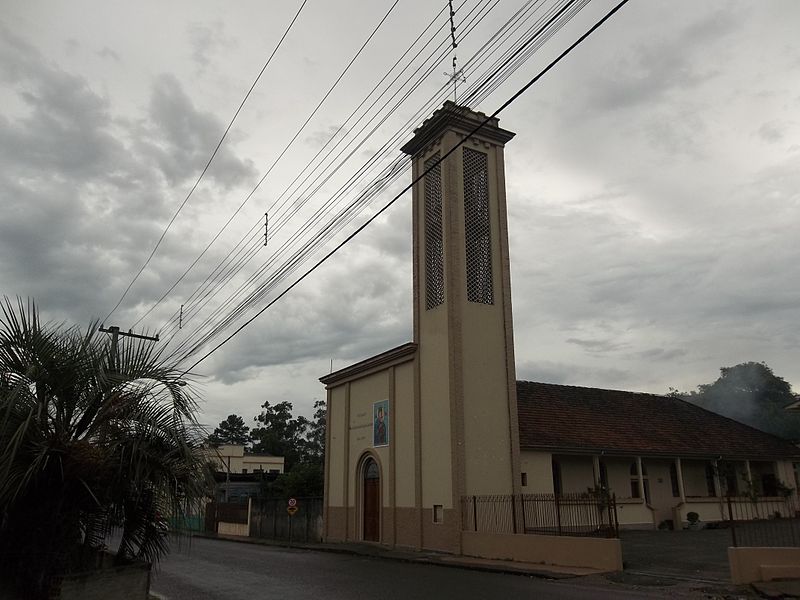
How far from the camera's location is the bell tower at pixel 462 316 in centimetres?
2175

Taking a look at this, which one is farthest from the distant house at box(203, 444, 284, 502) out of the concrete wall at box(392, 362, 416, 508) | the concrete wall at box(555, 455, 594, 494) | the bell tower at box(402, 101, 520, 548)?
the concrete wall at box(555, 455, 594, 494)

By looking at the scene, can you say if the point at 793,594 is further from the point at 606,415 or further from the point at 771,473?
the point at 771,473

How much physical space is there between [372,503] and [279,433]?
6419 cm

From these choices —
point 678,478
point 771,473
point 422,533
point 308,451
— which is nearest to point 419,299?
point 422,533

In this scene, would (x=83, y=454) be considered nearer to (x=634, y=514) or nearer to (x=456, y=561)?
(x=456, y=561)

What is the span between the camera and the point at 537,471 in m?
24.6

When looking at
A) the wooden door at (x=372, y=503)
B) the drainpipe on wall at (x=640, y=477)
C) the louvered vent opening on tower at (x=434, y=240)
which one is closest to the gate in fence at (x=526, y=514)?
the wooden door at (x=372, y=503)

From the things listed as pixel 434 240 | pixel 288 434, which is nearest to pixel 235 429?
pixel 288 434

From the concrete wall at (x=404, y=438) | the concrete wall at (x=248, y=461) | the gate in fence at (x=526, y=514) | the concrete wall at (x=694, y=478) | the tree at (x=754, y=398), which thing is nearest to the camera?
the gate in fence at (x=526, y=514)

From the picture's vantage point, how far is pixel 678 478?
94.9ft

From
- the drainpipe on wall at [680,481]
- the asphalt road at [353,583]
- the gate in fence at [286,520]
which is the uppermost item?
the drainpipe on wall at [680,481]

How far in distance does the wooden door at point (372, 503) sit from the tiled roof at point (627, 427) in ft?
18.6

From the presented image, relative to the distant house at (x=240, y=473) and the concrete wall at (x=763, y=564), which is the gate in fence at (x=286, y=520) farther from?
the concrete wall at (x=763, y=564)

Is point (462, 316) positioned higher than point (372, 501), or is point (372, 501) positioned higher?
point (462, 316)
